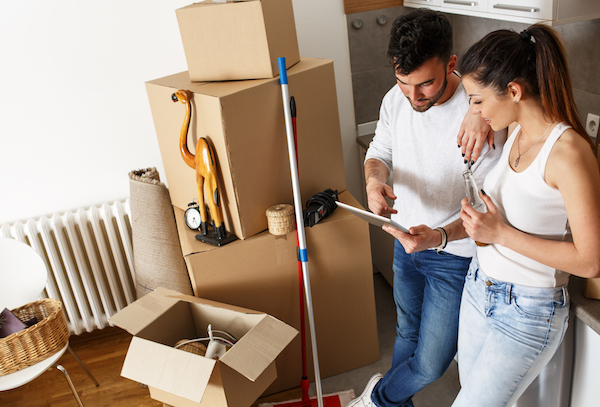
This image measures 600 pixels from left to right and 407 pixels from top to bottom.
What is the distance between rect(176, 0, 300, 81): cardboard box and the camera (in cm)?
164

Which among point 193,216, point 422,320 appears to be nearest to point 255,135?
point 193,216

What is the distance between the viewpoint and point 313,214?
5.94 feet

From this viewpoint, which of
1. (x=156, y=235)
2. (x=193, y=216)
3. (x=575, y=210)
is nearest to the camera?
(x=575, y=210)

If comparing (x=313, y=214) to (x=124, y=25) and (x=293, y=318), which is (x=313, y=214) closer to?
(x=293, y=318)

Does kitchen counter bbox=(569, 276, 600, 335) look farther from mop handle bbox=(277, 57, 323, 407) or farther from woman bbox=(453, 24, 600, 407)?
mop handle bbox=(277, 57, 323, 407)

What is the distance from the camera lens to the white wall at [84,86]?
2076mm

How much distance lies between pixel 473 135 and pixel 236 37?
883 mm

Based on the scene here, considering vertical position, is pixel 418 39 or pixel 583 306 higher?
pixel 418 39

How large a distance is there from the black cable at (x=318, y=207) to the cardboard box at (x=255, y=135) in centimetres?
7

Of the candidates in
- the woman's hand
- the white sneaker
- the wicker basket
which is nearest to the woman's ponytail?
the woman's hand

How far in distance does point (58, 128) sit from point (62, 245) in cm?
53

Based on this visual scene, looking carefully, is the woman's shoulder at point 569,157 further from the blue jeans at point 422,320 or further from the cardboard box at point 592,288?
the blue jeans at point 422,320

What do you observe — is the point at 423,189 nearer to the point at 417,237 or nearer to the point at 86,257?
the point at 417,237

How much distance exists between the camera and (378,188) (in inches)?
60.0
